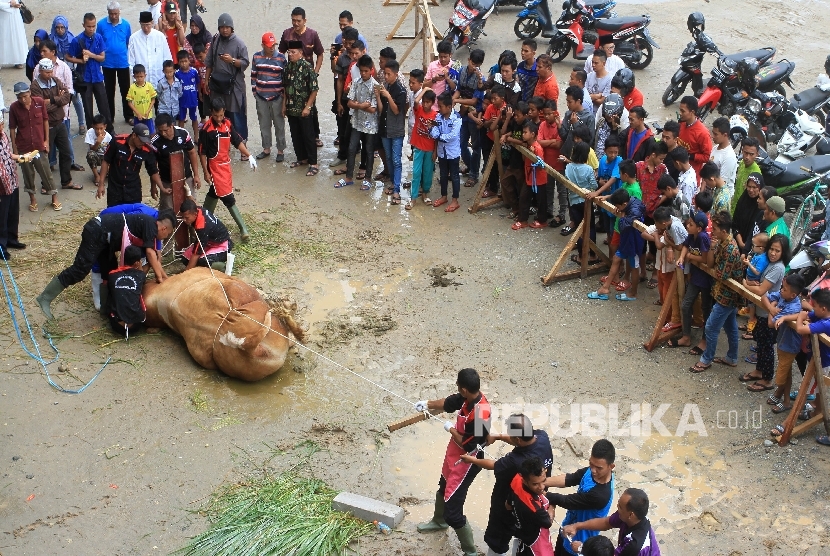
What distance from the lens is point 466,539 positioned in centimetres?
631

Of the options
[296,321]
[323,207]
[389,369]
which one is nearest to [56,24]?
[323,207]

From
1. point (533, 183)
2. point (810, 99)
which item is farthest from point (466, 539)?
point (810, 99)

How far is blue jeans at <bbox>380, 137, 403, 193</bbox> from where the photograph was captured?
38.0 ft

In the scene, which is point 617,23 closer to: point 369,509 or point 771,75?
point 771,75

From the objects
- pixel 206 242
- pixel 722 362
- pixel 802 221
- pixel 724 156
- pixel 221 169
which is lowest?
pixel 722 362

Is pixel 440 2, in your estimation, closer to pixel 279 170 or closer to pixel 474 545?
pixel 279 170

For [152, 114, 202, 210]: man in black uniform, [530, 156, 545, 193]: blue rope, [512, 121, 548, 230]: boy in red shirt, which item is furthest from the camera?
[512, 121, 548, 230]: boy in red shirt

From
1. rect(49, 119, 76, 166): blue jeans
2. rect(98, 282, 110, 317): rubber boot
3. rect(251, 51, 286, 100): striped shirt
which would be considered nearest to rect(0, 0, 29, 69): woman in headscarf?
rect(49, 119, 76, 166): blue jeans

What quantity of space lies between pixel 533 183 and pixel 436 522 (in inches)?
200

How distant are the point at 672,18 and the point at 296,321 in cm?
1175

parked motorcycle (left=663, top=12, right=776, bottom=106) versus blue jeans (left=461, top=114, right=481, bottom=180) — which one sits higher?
parked motorcycle (left=663, top=12, right=776, bottom=106)

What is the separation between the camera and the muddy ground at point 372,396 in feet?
22.0

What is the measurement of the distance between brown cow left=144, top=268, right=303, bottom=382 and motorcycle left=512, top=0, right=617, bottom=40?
30.1ft

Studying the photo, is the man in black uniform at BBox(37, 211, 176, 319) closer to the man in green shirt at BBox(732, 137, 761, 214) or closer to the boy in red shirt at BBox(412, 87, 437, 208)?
the boy in red shirt at BBox(412, 87, 437, 208)
